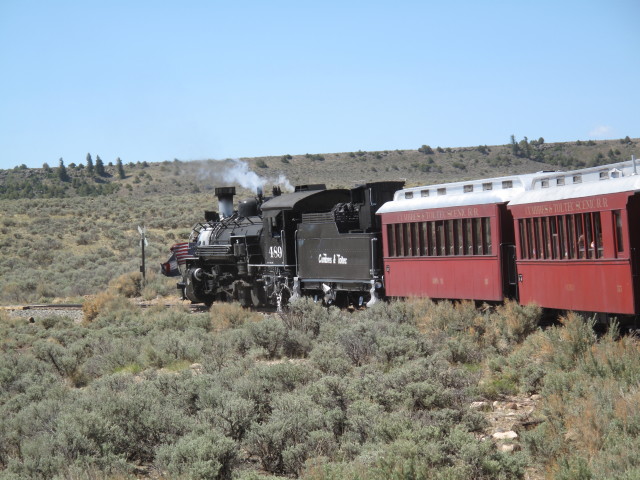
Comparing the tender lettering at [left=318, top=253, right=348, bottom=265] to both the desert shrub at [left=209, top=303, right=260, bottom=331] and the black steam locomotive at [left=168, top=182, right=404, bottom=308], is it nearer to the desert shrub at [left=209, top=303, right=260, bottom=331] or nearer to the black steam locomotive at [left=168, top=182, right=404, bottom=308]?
the black steam locomotive at [left=168, top=182, right=404, bottom=308]

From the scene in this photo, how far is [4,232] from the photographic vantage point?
191 ft

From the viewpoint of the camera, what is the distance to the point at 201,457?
24.9 ft

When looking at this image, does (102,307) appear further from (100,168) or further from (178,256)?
(100,168)

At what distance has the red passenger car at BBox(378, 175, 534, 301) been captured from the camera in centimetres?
1540

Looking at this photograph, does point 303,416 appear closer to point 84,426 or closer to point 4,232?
point 84,426

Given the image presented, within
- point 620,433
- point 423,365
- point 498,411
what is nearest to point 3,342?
point 423,365

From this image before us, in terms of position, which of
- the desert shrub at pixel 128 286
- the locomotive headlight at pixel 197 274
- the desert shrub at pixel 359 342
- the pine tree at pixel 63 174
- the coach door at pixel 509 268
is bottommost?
the desert shrub at pixel 128 286

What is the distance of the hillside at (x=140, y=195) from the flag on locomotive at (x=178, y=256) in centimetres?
324

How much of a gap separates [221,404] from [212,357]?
396 centimetres

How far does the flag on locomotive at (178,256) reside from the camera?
2828cm

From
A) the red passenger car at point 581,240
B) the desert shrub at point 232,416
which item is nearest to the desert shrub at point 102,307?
the red passenger car at point 581,240

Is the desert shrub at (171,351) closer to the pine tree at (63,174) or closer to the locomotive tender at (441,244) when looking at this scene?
the locomotive tender at (441,244)

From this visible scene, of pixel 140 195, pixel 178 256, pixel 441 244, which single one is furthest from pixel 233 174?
pixel 140 195

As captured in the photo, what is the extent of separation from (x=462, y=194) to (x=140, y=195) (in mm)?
75358
